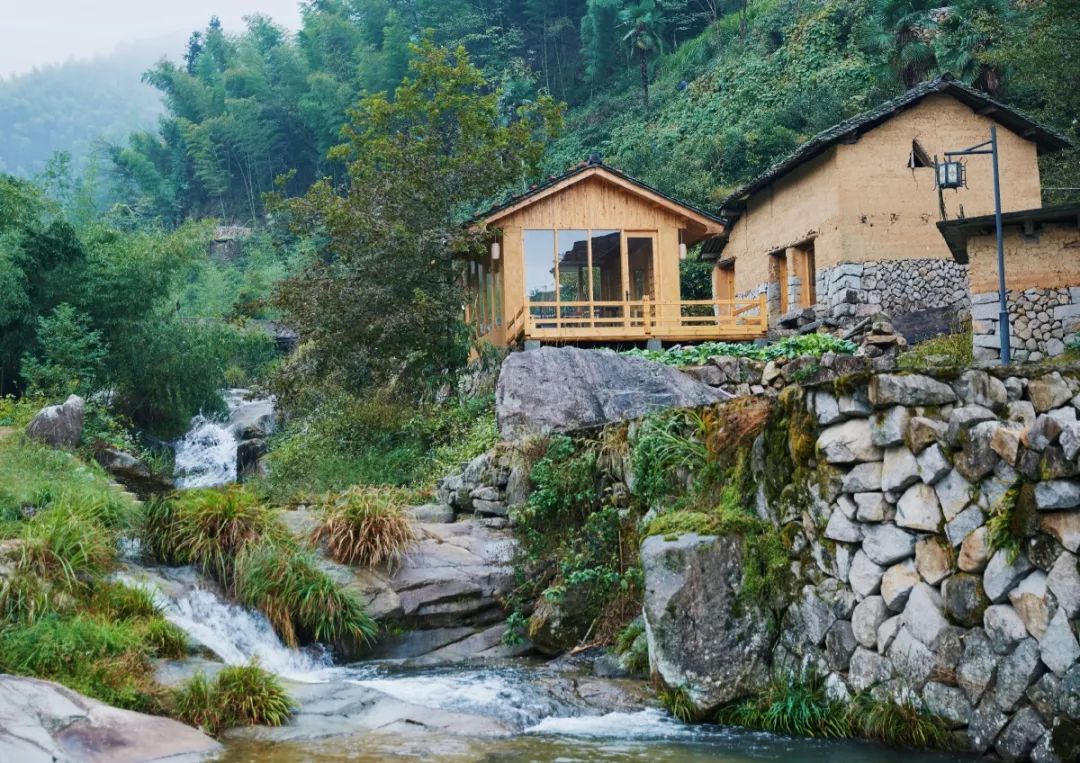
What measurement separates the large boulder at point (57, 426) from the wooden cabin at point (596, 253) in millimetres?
8225

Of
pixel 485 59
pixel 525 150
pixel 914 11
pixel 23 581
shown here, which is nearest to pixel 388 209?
pixel 525 150

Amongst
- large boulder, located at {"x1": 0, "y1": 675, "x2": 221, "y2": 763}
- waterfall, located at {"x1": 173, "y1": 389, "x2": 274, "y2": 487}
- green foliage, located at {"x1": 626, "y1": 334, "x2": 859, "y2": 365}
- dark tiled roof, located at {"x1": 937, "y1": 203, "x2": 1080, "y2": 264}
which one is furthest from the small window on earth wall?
large boulder, located at {"x1": 0, "y1": 675, "x2": 221, "y2": 763}

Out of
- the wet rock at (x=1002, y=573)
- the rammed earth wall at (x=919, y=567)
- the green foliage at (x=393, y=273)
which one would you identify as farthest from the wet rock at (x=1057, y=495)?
the green foliage at (x=393, y=273)

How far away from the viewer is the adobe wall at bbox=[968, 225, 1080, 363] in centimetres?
1742

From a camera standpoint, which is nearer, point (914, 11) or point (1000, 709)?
point (1000, 709)

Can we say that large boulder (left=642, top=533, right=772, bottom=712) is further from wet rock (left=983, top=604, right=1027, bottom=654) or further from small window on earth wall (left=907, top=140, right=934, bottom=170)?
small window on earth wall (left=907, top=140, right=934, bottom=170)

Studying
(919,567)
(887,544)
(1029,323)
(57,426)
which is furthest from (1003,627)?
(57,426)

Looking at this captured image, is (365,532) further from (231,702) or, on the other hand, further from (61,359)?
(61,359)

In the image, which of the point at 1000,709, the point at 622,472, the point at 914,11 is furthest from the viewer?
the point at 914,11

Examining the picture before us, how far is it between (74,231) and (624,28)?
4061 centimetres

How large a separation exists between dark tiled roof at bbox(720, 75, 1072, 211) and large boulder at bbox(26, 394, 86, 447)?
1498cm

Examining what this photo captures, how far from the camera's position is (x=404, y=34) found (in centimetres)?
5600

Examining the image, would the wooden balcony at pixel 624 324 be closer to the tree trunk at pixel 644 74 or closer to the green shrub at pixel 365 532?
the green shrub at pixel 365 532

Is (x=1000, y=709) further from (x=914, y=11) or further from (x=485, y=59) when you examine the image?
(x=485, y=59)
